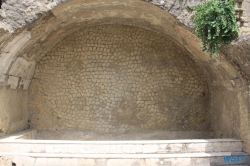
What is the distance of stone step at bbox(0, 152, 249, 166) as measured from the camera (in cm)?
655

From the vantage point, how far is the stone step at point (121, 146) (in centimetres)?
682

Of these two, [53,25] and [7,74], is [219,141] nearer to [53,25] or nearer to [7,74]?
[53,25]

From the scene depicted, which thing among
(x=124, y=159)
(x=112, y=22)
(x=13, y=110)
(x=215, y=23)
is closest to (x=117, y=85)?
(x=112, y=22)

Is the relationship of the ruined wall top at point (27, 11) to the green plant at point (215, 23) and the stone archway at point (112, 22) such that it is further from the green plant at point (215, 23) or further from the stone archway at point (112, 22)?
the green plant at point (215, 23)

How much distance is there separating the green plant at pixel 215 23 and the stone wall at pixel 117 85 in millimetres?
2967

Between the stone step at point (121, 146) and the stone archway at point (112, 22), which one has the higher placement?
the stone archway at point (112, 22)

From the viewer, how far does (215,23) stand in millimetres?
6391

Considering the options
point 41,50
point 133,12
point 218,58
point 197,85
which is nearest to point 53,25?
point 41,50

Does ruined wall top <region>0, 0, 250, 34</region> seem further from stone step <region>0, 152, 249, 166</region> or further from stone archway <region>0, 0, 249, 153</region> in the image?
stone step <region>0, 152, 249, 166</region>

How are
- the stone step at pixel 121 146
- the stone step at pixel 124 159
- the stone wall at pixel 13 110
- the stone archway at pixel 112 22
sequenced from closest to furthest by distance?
the stone step at pixel 124 159, the stone step at pixel 121 146, the stone archway at pixel 112 22, the stone wall at pixel 13 110

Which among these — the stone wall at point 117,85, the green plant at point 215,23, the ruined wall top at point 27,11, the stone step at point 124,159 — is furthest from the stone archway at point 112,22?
the stone step at point 124,159

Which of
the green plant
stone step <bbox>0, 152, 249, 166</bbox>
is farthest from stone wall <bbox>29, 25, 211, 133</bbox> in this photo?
the green plant

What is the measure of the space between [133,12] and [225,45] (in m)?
2.67

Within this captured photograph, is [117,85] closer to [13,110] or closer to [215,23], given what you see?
[13,110]
